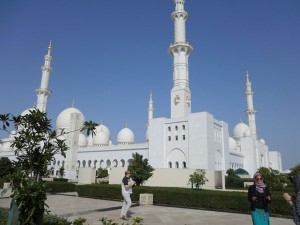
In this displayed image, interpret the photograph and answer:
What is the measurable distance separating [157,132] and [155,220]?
26759 millimetres

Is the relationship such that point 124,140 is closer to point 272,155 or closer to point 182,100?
point 182,100

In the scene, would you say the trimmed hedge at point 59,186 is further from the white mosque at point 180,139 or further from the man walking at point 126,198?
the man walking at point 126,198

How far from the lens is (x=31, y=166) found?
6.41 m

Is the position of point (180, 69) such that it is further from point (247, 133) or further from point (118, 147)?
point (247, 133)

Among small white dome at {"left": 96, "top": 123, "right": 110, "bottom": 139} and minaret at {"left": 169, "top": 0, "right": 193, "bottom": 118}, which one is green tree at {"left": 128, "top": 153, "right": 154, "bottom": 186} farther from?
small white dome at {"left": 96, "top": 123, "right": 110, "bottom": 139}

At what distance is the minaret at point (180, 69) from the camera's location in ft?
117

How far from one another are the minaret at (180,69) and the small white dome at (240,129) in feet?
79.5

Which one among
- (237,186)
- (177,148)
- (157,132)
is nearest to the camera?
(237,186)

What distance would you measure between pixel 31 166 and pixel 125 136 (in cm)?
4895

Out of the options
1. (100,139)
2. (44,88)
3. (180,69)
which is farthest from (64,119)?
(180,69)

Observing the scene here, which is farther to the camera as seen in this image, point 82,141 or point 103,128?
point 103,128

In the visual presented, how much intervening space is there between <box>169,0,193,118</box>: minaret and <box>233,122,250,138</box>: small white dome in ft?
79.5

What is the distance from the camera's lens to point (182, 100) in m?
35.5

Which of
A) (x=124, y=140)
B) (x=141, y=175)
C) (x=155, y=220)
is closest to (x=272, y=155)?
(x=124, y=140)
